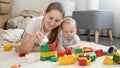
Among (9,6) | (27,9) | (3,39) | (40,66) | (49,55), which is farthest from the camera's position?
(27,9)

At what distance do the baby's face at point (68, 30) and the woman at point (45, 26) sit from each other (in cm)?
6

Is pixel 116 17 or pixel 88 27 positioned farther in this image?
pixel 116 17

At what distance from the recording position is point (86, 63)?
42.5 inches

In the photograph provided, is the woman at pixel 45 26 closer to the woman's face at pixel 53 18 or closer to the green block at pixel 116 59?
the woman's face at pixel 53 18

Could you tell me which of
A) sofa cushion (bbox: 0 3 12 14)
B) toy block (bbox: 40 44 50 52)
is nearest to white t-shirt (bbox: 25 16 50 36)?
toy block (bbox: 40 44 50 52)

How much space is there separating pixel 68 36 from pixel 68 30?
0.16ft

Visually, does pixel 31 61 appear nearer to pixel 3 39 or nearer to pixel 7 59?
pixel 7 59

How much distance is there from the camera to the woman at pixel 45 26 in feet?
4.15

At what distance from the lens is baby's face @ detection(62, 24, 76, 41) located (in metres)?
1.42

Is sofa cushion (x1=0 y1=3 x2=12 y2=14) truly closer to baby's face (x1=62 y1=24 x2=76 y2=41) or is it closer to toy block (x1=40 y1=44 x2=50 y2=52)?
baby's face (x1=62 y1=24 x2=76 y2=41)

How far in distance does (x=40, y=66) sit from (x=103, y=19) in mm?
1726

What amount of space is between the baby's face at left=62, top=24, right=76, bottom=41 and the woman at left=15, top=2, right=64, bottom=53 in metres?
0.06

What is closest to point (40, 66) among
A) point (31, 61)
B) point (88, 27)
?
point (31, 61)

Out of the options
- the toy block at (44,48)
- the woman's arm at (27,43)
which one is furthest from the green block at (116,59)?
the woman's arm at (27,43)
